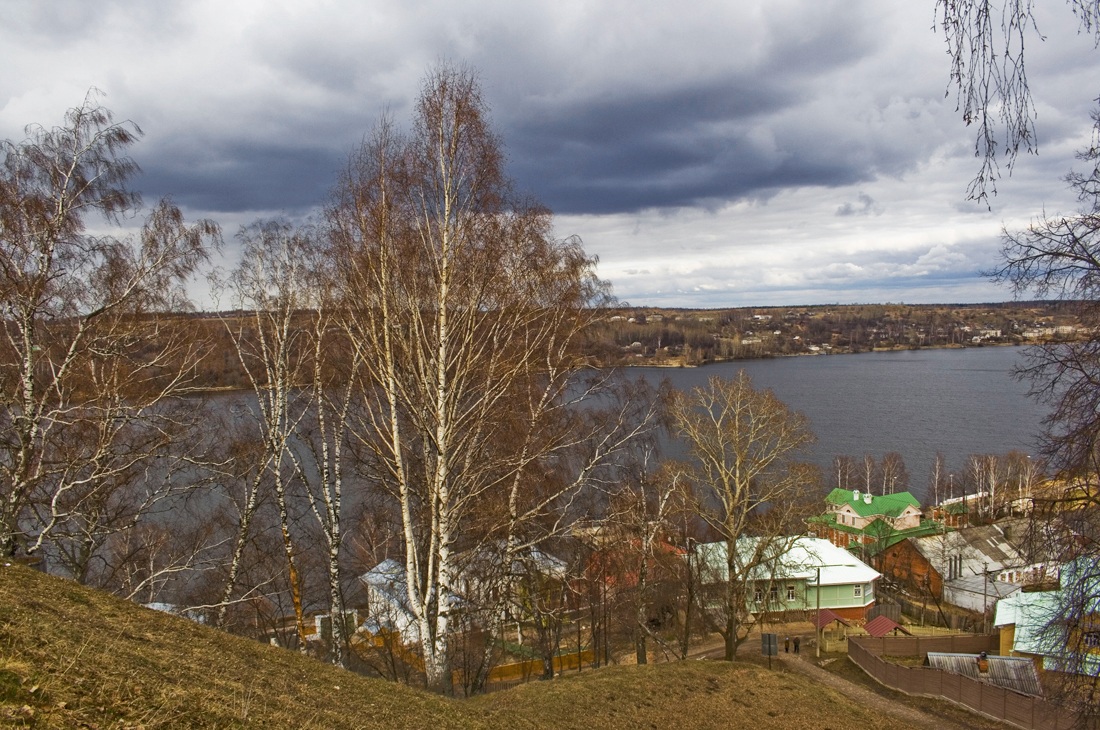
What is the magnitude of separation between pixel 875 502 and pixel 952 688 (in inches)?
1017

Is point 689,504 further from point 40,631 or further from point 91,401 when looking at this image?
point 40,631

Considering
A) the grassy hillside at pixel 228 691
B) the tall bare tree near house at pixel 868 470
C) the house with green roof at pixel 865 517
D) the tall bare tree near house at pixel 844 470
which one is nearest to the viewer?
the grassy hillside at pixel 228 691

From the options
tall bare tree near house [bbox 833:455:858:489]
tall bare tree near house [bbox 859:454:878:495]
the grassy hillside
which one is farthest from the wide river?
the grassy hillside

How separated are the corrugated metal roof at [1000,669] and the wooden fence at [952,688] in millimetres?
934

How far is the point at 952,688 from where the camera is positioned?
1589 centimetres

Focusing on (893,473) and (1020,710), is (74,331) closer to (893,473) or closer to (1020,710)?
(1020,710)

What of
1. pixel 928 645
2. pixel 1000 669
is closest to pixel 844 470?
pixel 928 645

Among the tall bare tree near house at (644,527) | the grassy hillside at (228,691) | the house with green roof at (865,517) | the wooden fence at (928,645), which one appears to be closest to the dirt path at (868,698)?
the wooden fence at (928,645)

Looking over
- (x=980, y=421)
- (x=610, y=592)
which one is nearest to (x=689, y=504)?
(x=610, y=592)

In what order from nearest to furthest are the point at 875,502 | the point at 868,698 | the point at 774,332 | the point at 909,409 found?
the point at 868,698 < the point at 875,502 < the point at 909,409 < the point at 774,332

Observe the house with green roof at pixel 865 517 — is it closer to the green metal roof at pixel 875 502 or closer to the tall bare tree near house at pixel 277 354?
the green metal roof at pixel 875 502

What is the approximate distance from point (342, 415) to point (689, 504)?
1051 centimetres

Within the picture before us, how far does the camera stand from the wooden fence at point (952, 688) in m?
13.8

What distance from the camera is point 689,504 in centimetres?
1739
